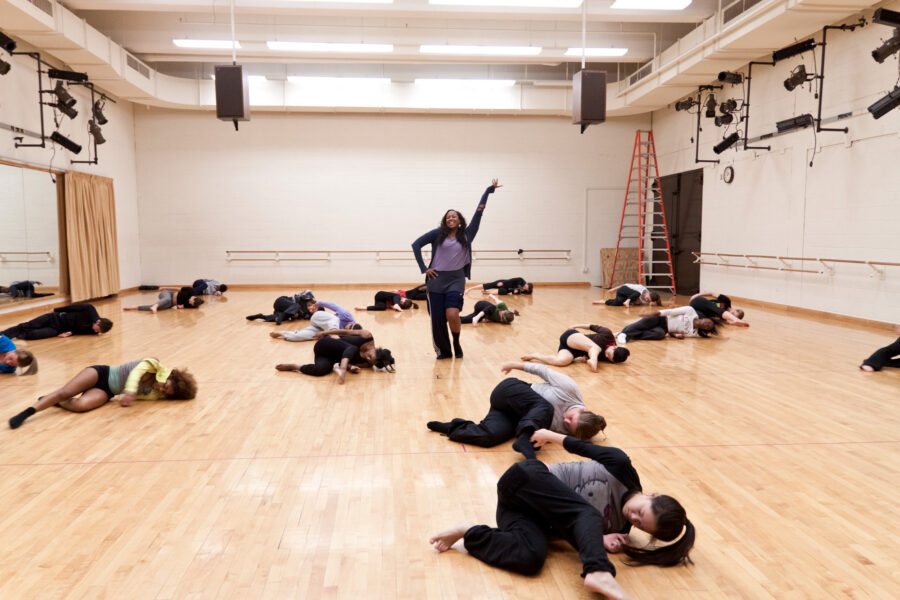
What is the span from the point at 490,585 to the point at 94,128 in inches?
452

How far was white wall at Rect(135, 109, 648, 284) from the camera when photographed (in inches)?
573

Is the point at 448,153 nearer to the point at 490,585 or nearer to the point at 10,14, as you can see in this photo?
the point at 10,14

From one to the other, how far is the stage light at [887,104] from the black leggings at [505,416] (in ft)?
18.4

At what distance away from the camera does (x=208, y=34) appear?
11.2 meters

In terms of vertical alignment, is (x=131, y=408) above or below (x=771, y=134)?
below

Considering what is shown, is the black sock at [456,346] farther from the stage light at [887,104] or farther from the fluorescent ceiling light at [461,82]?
the fluorescent ceiling light at [461,82]

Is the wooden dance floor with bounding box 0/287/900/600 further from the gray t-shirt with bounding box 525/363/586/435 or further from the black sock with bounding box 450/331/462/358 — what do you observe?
the black sock with bounding box 450/331/462/358

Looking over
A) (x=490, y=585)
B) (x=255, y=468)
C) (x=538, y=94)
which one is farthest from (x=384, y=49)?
(x=490, y=585)

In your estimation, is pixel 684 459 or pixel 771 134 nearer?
pixel 684 459

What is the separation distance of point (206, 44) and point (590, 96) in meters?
7.39

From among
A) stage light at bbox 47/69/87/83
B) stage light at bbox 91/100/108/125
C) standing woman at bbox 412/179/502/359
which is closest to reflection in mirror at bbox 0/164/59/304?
stage light at bbox 91/100/108/125

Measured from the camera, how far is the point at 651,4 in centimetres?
949

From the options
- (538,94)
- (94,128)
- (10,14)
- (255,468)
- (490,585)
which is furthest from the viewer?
(538,94)

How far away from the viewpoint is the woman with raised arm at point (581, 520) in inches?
91.4
